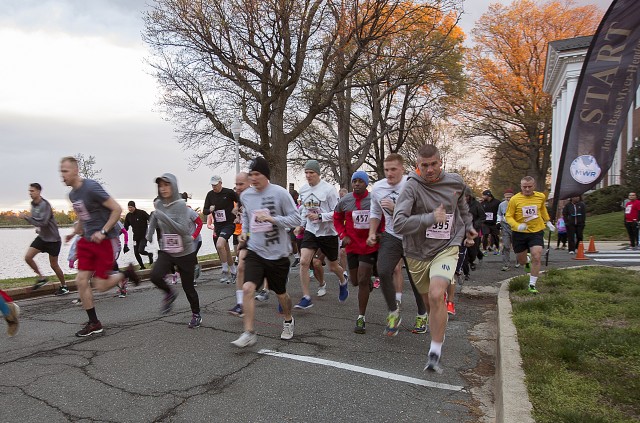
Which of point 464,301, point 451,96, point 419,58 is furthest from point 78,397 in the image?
point 451,96

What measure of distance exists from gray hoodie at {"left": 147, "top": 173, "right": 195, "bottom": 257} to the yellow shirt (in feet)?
17.4

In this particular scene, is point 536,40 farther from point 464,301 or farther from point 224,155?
point 464,301

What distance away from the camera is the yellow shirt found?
26.9 ft

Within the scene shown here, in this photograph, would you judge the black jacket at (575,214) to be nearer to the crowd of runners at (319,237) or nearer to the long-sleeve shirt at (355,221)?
the crowd of runners at (319,237)

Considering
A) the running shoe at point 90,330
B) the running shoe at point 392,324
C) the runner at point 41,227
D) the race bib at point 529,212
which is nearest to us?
the running shoe at point 392,324

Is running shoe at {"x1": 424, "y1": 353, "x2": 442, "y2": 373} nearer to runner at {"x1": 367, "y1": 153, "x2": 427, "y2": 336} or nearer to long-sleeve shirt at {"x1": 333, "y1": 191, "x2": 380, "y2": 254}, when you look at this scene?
runner at {"x1": 367, "y1": 153, "x2": 427, "y2": 336}

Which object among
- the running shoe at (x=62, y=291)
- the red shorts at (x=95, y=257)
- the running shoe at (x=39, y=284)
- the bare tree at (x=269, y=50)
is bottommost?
the running shoe at (x=62, y=291)

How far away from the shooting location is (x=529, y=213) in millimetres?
8219

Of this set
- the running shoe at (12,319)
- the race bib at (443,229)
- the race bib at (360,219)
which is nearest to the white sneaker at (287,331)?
the race bib at (360,219)

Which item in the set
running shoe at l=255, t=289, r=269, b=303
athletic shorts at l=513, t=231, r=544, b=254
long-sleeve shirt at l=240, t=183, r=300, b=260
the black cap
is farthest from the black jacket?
the black cap

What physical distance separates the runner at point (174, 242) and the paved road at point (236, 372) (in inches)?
14.3

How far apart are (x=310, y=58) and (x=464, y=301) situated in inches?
556

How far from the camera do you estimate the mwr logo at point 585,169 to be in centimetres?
758

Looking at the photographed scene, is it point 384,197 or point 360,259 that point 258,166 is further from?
point 360,259
